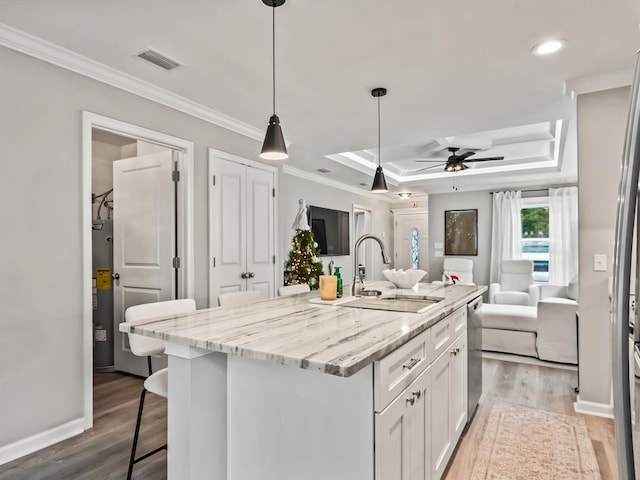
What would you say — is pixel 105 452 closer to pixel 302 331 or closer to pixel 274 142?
pixel 302 331

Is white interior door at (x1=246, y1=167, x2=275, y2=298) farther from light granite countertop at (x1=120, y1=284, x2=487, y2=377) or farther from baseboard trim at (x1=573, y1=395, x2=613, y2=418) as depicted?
baseboard trim at (x1=573, y1=395, x2=613, y2=418)

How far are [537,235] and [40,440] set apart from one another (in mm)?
7322

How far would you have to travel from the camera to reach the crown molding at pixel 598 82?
2715mm

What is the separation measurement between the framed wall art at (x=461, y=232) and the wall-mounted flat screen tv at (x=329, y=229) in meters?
2.09

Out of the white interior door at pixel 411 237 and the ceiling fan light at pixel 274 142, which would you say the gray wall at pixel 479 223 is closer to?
the white interior door at pixel 411 237

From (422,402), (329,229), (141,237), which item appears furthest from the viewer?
(329,229)

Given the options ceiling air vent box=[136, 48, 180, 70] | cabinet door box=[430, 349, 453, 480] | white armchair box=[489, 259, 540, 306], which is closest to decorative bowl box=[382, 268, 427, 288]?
cabinet door box=[430, 349, 453, 480]

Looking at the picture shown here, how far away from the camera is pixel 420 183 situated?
23.2 feet

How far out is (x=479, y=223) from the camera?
7441mm

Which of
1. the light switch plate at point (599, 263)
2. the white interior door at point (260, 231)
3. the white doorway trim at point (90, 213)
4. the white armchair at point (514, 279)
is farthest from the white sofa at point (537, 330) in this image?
the white doorway trim at point (90, 213)

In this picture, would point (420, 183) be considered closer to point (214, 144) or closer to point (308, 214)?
point (308, 214)

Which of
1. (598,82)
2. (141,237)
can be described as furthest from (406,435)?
(141,237)

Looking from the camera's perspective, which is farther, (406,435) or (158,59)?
(158,59)

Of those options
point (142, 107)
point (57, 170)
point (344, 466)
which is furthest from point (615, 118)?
point (57, 170)
